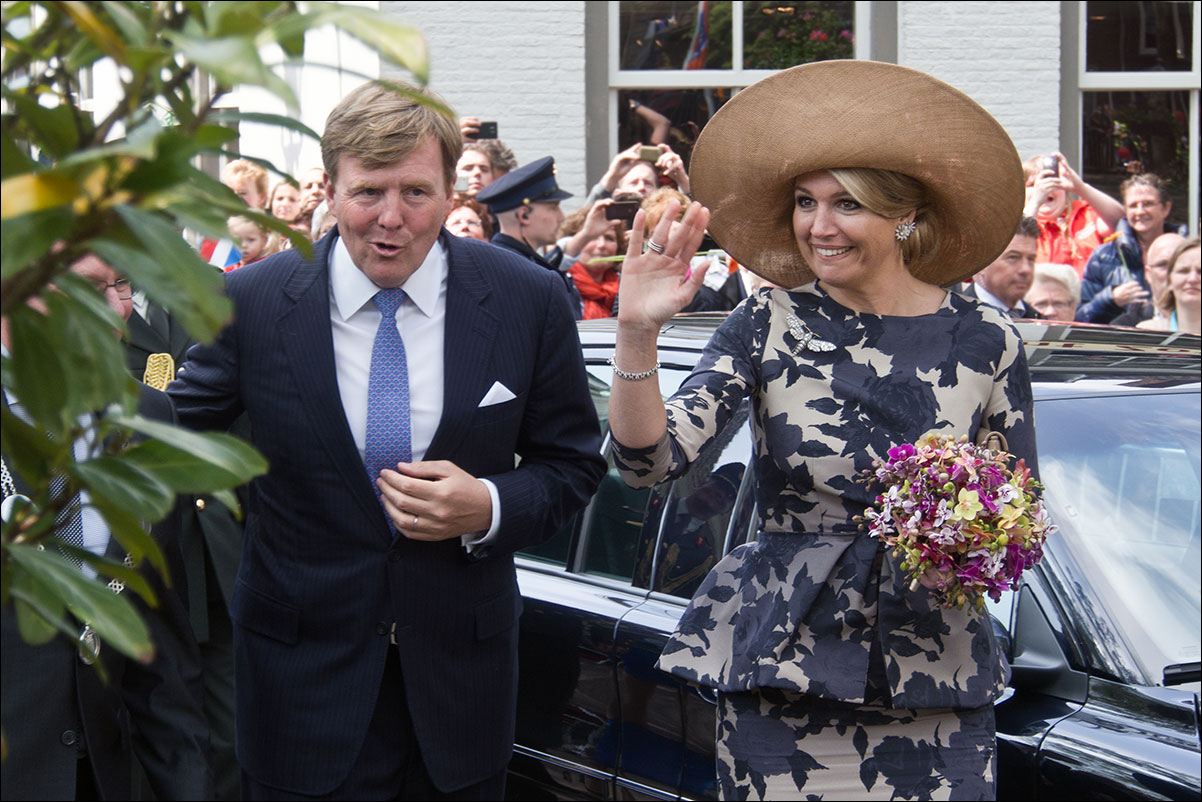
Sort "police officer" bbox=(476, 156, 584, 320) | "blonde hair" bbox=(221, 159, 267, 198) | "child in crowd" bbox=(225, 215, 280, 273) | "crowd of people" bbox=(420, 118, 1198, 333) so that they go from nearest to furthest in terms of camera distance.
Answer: "child in crowd" bbox=(225, 215, 280, 273) → "crowd of people" bbox=(420, 118, 1198, 333) → "police officer" bbox=(476, 156, 584, 320) → "blonde hair" bbox=(221, 159, 267, 198)

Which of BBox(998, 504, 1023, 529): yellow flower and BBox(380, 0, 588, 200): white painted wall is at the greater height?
BBox(380, 0, 588, 200): white painted wall

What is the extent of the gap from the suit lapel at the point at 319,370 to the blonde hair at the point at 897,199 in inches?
41.3

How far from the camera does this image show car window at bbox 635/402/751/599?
11.6 feet

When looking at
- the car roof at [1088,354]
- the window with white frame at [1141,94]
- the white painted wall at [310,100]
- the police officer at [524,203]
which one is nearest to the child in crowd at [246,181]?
the white painted wall at [310,100]

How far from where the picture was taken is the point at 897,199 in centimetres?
306

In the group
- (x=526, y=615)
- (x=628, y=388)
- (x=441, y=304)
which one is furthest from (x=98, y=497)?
(x=526, y=615)

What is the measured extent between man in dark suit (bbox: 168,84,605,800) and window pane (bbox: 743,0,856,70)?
8039 millimetres

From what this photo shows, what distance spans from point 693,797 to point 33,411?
2.73 m

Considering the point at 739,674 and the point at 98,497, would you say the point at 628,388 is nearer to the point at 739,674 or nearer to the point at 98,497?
the point at 739,674

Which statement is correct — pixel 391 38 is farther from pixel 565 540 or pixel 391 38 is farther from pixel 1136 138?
pixel 1136 138

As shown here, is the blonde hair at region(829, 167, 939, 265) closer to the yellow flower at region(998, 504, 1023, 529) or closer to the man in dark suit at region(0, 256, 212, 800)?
the yellow flower at region(998, 504, 1023, 529)

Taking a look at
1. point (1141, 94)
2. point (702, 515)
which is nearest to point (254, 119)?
point (702, 515)

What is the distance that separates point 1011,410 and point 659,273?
805 millimetres

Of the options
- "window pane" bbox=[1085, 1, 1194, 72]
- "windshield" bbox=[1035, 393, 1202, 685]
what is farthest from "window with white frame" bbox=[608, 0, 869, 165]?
"windshield" bbox=[1035, 393, 1202, 685]
